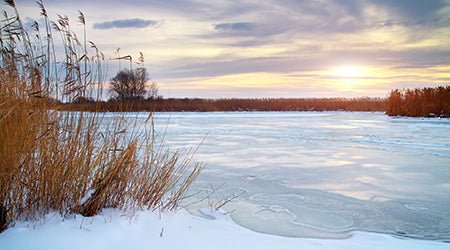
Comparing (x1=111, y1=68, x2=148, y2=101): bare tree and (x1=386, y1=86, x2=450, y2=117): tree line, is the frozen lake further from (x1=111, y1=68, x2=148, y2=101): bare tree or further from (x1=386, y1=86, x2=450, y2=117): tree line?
(x1=386, y1=86, x2=450, y2=117): tree line

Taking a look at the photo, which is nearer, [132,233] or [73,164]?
[132,233]

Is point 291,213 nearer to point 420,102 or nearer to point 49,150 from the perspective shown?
point 49,150

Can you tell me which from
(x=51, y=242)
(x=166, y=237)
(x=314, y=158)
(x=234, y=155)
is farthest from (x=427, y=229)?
(x=234, y=155)

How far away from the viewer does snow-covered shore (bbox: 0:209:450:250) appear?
280 centimetres

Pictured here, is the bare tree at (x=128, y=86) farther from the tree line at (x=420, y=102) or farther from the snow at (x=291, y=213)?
the tree line at (x=420, y=102)

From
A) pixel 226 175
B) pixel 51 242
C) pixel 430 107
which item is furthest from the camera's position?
pixel 430 107

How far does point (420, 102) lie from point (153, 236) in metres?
23.8

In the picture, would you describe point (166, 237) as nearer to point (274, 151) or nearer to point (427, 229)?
point (427, 229)

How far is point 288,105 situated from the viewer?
3981 centimetres

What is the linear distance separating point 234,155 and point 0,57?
19.2 ft

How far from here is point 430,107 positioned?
73.2 ft

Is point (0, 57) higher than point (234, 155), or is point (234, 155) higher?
point (0, 57)

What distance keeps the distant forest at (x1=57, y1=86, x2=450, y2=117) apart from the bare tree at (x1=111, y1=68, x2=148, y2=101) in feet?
0.33

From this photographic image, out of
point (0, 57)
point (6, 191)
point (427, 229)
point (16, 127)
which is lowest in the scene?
point (427, 229)
